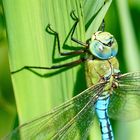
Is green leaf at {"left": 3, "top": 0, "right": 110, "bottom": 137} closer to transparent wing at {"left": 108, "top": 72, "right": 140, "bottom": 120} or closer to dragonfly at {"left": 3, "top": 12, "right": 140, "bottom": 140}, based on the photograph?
dragonfly at {"left": 3, "top": 12, "right": 140, "bottom": 140}

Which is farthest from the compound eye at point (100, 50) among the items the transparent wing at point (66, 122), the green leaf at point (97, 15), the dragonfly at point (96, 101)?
the green leaf at point (97, 15)

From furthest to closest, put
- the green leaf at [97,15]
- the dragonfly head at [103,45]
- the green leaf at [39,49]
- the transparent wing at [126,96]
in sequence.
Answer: the transparent wing at [126,96] < the dragonfly head at [103,45] < the green leaf at [97,15] < the green leaf at [39,49]


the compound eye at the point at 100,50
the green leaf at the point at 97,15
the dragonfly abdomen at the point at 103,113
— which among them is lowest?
the dragonfly abdomen at the point at 103,113

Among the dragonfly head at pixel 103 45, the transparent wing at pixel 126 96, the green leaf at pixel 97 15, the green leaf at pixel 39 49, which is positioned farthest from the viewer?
the transparent wing at pixel 126 96

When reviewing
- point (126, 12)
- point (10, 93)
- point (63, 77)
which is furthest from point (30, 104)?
point (10, 93)

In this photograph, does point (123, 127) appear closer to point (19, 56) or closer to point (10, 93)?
point (19, 56)

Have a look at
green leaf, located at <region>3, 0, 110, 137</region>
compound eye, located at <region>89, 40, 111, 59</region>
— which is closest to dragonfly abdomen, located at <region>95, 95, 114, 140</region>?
compound eye, located at <region>89, 40, 111, 59</region>

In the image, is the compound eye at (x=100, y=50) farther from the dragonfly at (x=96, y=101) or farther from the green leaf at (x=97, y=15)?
the green leaf at (x=97, y=15)

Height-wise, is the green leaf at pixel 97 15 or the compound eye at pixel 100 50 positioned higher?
the green leaf at pixel 97 15
